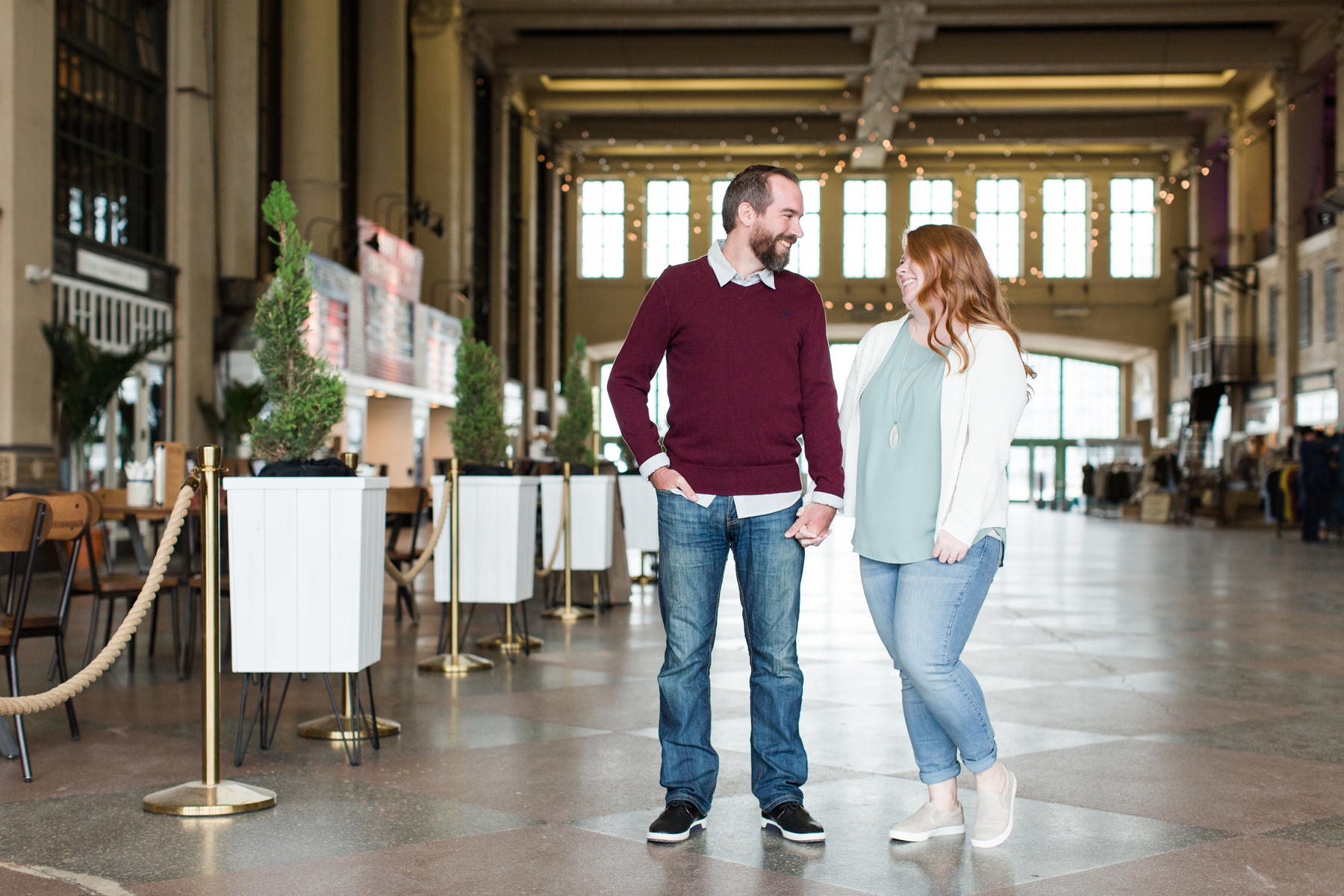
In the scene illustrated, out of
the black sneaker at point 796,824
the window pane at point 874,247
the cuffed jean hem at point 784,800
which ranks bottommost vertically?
the black sneaker at point 796,824

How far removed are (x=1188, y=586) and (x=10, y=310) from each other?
10.8 m

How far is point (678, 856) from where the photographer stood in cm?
297

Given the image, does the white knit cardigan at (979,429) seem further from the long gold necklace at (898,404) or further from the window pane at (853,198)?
the window pane at (853,198)

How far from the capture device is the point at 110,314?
13.6 metres

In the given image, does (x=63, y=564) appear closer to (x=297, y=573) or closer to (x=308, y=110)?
(x=297, y=573)

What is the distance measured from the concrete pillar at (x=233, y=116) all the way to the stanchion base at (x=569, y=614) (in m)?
9.14

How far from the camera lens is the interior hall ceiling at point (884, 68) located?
78.1 feet

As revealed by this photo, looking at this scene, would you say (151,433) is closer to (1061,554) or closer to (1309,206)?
(1061,554)

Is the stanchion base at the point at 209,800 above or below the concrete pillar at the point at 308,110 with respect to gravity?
below

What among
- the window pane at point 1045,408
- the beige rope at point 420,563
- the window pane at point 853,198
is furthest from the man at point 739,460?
the window pane at point 1045,408

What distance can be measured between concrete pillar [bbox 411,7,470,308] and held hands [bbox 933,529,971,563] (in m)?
21.0

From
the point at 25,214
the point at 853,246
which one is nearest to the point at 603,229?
the point at 853,246

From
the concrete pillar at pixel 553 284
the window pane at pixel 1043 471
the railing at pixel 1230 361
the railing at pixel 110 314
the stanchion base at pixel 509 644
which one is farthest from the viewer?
the window pane at pixel 1043 471

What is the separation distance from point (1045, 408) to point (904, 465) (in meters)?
A: 38.1
